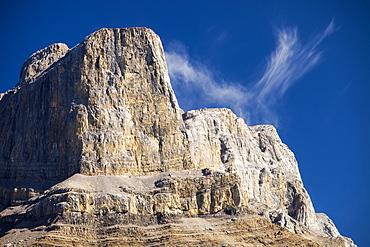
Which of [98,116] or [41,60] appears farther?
[41,60]

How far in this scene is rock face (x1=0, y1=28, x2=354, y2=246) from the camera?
5236 inches

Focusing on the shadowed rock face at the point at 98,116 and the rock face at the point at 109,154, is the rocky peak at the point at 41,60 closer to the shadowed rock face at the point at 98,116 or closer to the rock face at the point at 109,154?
the rock face at the point at 109,154

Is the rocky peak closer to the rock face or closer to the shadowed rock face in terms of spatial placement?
the rock face

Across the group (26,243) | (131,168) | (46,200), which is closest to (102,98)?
(131,168)

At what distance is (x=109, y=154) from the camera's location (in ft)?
472

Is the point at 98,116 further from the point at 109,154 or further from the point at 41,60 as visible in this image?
the point at 41,60

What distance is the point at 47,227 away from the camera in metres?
128

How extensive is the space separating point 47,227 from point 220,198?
1162 inches

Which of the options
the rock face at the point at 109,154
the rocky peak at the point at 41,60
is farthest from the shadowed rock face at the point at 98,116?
the rocky peak at the point at 41,60

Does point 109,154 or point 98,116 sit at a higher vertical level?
point 98,116

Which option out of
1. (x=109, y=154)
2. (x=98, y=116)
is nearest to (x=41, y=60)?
(x=98, y=116)

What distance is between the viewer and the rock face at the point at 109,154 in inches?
5236

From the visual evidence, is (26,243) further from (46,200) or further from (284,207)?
(284,207)

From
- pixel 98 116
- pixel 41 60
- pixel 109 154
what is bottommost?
pixel 109 154
